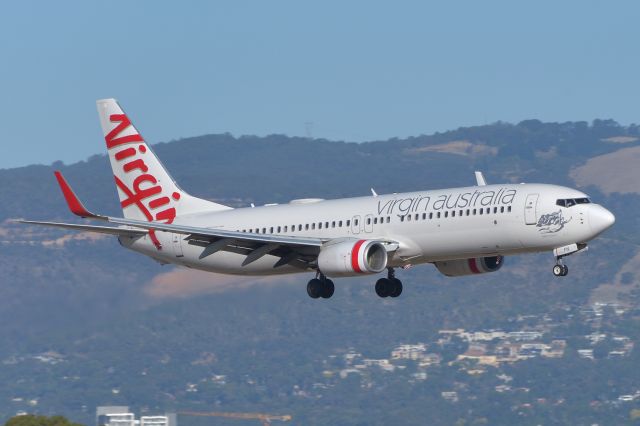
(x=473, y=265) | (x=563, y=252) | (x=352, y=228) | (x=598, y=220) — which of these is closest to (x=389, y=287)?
(x=473, y=265)

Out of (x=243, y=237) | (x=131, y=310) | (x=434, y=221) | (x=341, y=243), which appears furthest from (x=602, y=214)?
(x=131, y=310)

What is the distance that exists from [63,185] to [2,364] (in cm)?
13341

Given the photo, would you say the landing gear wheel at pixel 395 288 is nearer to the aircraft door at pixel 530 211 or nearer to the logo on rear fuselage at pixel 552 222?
the aircraft door at pixel 530 211

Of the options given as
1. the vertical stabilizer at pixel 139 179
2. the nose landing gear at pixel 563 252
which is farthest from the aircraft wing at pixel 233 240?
the nose landing gear at pixel 563 252

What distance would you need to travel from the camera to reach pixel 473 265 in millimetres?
67250

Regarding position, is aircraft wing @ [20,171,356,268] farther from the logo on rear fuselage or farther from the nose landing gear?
the nose landing gear

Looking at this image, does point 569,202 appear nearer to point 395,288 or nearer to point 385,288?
point 395,288

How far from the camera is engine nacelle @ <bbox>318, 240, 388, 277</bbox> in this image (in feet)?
205

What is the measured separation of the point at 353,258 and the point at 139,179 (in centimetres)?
1687

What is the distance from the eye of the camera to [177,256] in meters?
71.7

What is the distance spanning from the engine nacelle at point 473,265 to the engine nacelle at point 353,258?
4806mm

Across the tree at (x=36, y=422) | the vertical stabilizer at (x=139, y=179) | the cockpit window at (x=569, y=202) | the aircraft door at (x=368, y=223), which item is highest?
the vertical stabilizer at (x=139, y=179)

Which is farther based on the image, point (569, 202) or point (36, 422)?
point (36, 422)

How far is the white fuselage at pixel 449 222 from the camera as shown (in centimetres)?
6053
